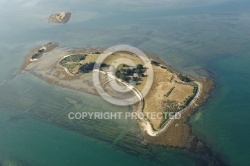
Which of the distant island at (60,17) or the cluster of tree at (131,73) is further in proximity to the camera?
the distant island at (60,17)

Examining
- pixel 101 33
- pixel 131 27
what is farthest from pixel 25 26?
pixel 131 27

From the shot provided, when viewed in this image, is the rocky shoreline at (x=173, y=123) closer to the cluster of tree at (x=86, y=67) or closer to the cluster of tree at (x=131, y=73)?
the cluster of tree at (x=86, y=67)

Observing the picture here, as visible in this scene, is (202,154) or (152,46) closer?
(202,154)

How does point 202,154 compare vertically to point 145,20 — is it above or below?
below

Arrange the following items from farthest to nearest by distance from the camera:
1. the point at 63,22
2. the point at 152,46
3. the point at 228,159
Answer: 1. the point at 63,22
2. the point at 152,46
3. the point at 228,159

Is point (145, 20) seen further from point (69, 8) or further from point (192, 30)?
point (69, 8)

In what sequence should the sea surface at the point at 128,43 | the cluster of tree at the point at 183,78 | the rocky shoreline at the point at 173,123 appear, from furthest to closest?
the cluster of tree at the point at 183,78
the sea surface at the point at 128,43
the rocky shoreline at the point at 173,123

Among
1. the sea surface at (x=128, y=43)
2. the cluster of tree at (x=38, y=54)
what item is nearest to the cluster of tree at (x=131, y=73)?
the sea surface at (x=128, y=43)
